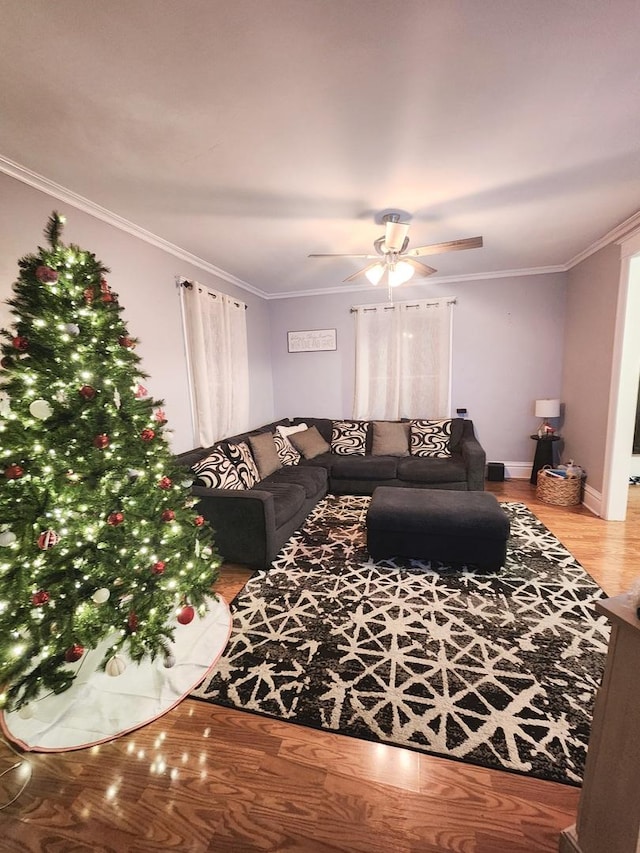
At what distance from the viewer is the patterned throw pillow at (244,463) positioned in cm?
310

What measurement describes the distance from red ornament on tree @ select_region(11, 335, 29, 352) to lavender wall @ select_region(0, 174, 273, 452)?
72cm

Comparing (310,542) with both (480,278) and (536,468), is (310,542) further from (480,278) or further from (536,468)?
(480,278)

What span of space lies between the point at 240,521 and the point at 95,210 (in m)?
2.43

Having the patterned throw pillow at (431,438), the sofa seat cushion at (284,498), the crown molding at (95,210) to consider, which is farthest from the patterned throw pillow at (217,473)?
the patterned throw pillow at (431,438)

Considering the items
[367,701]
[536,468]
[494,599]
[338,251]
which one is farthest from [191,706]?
[536,468]

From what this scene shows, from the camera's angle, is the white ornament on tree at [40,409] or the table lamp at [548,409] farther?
the table lamp at [548,409]

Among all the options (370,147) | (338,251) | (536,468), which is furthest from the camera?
(536,468)

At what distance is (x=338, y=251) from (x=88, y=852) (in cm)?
395

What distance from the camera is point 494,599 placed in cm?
218

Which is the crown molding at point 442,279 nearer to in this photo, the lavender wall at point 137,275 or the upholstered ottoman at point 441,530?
the lavender wall at point 137,275

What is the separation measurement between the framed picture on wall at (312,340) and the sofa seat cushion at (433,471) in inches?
79.9

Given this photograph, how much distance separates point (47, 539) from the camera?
134 cm

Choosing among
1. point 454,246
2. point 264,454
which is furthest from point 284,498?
point 454,246

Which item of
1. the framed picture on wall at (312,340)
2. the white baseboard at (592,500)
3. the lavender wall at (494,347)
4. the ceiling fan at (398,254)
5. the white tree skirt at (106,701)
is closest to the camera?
the white tree skirt at (106,701)
